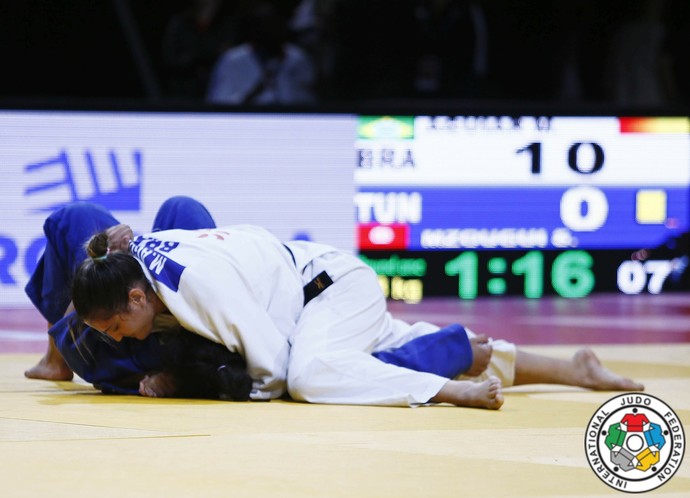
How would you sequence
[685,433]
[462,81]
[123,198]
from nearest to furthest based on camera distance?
[685,433]
[123,198]
[462,81]

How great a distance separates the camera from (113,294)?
366 centimetres

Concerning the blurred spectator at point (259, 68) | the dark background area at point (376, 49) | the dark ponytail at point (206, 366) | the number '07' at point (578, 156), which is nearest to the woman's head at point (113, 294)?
the dark ponytail at point (206, 366)

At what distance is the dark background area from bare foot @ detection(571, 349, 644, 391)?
12.9 ft

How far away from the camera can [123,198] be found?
6.78 metres

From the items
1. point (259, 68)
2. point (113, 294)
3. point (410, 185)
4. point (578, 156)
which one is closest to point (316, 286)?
point (113, 294)

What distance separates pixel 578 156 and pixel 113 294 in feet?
14.3

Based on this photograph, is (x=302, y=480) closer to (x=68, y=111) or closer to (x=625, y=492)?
(x=625, y=492)

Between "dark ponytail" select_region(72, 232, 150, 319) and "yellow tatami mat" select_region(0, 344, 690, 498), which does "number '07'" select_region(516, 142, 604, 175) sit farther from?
"dark ponytail" select_region(72, 232, 150, 319)

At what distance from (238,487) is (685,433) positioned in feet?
4.83

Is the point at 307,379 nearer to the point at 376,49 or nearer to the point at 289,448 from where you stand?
the point at 289,448

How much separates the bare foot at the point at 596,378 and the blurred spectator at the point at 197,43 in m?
4.80

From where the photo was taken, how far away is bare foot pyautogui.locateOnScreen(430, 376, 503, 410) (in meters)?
3.82

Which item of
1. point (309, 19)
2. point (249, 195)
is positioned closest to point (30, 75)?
point (309, 19)

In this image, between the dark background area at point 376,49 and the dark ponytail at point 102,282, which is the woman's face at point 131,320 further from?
the dark background area at point 376,49
